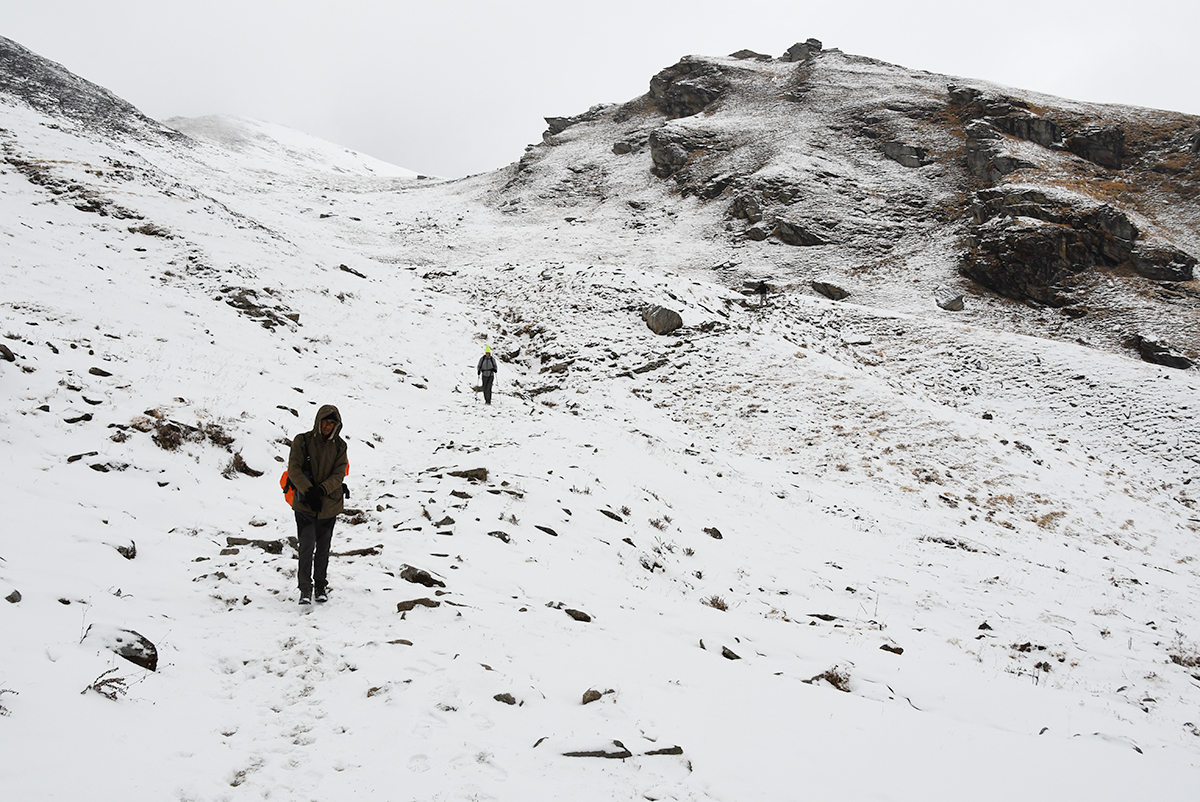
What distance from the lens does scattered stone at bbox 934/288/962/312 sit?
30078 mm

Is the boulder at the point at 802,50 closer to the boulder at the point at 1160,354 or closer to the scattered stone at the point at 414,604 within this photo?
the boulder at the point at 1160,354

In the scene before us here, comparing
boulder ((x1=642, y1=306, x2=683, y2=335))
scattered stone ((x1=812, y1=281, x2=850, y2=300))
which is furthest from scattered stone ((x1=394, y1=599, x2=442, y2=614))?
scattered stone ((x1=812, y1=281, x2=850, y2=300))

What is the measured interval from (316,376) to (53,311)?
5652mm

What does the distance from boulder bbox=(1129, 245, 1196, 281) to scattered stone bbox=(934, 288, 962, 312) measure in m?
9.78

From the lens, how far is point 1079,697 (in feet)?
22.5

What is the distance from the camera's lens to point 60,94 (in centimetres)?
4716

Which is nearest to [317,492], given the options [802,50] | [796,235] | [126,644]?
[126,644]

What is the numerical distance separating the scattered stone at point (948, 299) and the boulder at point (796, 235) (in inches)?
366

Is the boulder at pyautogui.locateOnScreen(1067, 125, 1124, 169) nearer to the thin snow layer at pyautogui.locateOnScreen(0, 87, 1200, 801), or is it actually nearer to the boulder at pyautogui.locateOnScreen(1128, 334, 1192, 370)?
the boulder at pyautogui.locateOnScreen(1128, 334, 1192, 370)

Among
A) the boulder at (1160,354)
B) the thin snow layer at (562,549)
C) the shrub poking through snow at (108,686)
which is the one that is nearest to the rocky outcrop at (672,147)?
the thin snow layer at (562,549)

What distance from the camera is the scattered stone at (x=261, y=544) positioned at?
758cm

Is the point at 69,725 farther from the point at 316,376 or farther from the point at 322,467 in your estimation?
the point at 316,376

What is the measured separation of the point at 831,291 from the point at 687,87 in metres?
42.3

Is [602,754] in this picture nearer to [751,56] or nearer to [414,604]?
[414,604]
